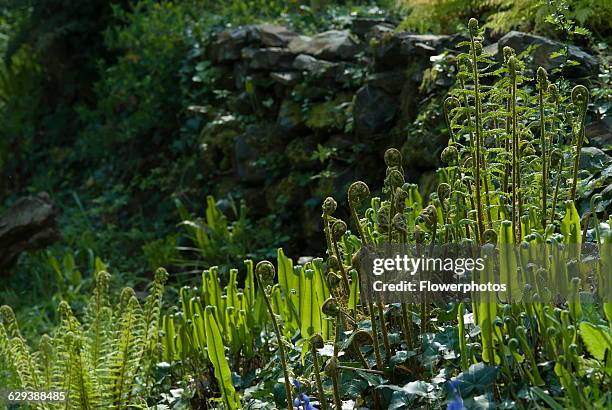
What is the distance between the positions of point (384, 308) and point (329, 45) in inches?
130

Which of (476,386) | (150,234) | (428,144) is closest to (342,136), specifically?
(428,144)

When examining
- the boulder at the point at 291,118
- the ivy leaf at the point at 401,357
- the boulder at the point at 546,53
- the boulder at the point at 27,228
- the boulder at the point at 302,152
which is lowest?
the boulder at the point at 27,228

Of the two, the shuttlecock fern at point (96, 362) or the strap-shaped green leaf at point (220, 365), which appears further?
the shuttlecock fern at point (96, 362)

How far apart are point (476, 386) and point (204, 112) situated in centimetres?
454

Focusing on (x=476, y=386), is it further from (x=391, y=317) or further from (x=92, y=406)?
(x=92, y=406)

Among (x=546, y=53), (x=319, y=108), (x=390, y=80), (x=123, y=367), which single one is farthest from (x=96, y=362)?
(x=319, y=108)

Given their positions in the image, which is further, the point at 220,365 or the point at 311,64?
the point at 311,64

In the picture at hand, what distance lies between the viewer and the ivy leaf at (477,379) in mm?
1877

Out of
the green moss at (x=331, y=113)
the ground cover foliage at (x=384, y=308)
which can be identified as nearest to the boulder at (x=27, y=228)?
the ground cover foliage at (x=384, y=308)

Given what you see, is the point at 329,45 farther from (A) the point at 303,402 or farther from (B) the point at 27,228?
(A) the point at 303,402

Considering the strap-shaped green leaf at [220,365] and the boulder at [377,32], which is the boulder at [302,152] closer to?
the boulder at [377,32]

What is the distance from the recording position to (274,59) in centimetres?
568

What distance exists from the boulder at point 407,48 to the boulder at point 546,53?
1.97 feet

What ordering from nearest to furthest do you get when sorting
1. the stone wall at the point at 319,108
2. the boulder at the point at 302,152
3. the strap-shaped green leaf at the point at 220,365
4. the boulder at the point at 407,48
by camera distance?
the strap-shaped green leaf at the point at 220,365 → the stone wall at the point at 319,108 → the boulder at the point at 407,48 → the boulder at the point at 302,152
